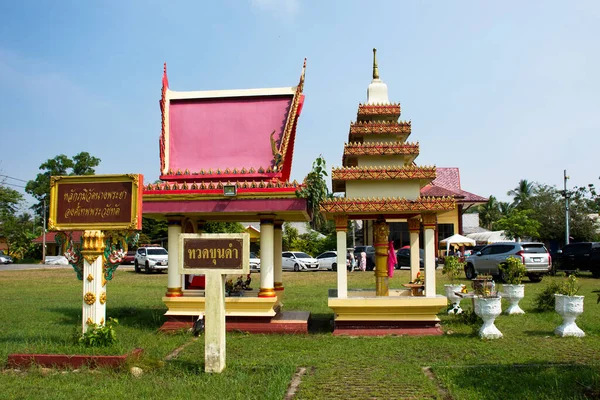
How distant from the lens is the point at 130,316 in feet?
42.9

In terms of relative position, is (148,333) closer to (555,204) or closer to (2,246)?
(555,204)

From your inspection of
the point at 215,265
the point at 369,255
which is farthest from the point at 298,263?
the point at 215,265

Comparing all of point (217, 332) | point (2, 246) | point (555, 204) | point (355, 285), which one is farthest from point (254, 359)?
point (2, 246)

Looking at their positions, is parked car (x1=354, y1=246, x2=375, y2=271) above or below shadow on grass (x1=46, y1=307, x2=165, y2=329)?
above

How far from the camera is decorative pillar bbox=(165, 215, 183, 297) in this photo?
1116 centimetres

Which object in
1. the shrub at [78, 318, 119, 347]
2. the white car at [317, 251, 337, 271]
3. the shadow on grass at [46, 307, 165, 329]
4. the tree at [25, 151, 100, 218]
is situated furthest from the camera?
the tree at [25, 151, 100, 218]

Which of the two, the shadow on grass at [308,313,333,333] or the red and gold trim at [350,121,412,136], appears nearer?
the shadow on grass at [308,313,333,333]

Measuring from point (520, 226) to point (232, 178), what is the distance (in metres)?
30.0

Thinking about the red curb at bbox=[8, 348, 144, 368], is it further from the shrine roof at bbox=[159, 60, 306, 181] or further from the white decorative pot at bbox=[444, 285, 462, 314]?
the white decorative pot at bbox=[444, 285, 462, 314]

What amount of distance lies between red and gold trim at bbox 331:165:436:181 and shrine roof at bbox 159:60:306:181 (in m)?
1.44

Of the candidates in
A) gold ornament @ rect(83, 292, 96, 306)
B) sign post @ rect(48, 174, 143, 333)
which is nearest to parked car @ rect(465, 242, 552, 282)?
sign post @ rect(48, 174, 143, 333)

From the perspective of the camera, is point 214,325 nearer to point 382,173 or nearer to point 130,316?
point 382,173

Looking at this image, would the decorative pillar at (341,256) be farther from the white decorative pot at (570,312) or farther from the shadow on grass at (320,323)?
the white decorative pot at (570,312)

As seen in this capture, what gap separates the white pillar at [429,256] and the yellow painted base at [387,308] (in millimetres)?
206
